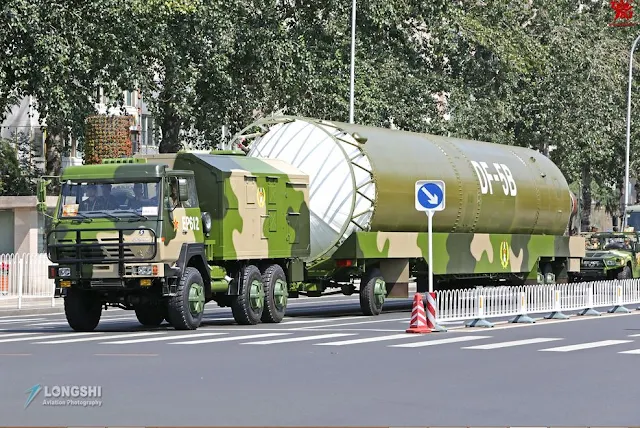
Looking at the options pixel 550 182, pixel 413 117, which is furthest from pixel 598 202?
pixel 550 182

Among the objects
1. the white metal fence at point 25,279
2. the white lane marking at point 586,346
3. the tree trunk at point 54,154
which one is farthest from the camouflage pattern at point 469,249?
the tree trunk at point 54,154

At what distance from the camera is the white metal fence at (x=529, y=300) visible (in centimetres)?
2633

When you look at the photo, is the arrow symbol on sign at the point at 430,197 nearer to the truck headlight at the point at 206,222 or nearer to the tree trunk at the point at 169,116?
the truck headlight at the point at 206,222

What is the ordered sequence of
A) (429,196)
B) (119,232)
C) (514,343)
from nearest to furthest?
(514,343) < (119,232) < (429,196)

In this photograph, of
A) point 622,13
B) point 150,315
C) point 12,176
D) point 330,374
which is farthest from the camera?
point 622,13

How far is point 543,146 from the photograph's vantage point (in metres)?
64.3

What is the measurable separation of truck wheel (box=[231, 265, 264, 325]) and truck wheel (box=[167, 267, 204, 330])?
52.6 inches

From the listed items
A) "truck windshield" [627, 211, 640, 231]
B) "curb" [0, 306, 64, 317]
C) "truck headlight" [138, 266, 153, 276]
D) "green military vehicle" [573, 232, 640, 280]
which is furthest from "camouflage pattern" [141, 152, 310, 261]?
"truck windshield" [627, 211, 640, 231]

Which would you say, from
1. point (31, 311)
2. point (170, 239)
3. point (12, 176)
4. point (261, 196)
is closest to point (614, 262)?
point (31, 311)

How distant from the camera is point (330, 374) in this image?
17.2 metres

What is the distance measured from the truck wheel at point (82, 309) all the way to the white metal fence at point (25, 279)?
1217cm

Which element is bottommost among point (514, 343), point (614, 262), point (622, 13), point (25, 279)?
point (514, 343)

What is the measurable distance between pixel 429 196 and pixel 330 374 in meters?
10.2

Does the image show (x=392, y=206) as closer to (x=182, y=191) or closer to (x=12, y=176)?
(x=182, y=191)
